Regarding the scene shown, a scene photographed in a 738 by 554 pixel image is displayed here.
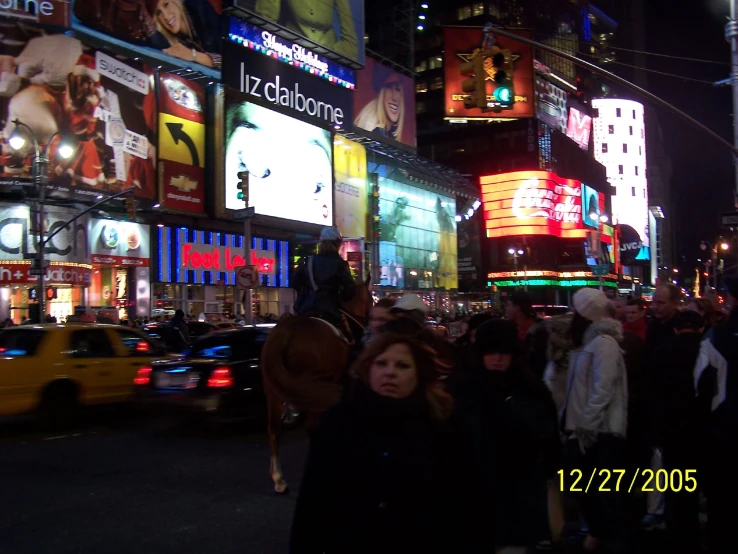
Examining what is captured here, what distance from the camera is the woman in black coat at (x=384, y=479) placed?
2857mm

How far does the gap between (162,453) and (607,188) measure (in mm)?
102724

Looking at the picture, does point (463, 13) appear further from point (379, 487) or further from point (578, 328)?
point (379, 487)

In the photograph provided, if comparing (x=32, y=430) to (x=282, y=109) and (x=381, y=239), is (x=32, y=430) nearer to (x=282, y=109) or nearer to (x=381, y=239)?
(x=282, y=109)

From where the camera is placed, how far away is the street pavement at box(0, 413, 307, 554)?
629 cm

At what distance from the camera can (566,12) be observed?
11025 cm

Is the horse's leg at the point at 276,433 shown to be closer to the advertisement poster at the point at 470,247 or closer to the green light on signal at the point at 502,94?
the green light on signal at the point at 502,94

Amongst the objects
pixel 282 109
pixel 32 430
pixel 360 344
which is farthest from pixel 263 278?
pixel 360 344

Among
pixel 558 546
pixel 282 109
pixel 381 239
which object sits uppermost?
pixel 282 109

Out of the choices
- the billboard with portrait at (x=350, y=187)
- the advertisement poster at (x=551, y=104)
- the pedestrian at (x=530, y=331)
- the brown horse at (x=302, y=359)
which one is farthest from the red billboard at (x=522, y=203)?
the brown horse at (x=302, y=359)

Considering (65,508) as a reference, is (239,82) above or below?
above

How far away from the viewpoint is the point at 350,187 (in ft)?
173

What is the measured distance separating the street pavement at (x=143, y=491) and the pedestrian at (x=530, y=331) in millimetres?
2670

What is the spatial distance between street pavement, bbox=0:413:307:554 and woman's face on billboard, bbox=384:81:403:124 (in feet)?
167
